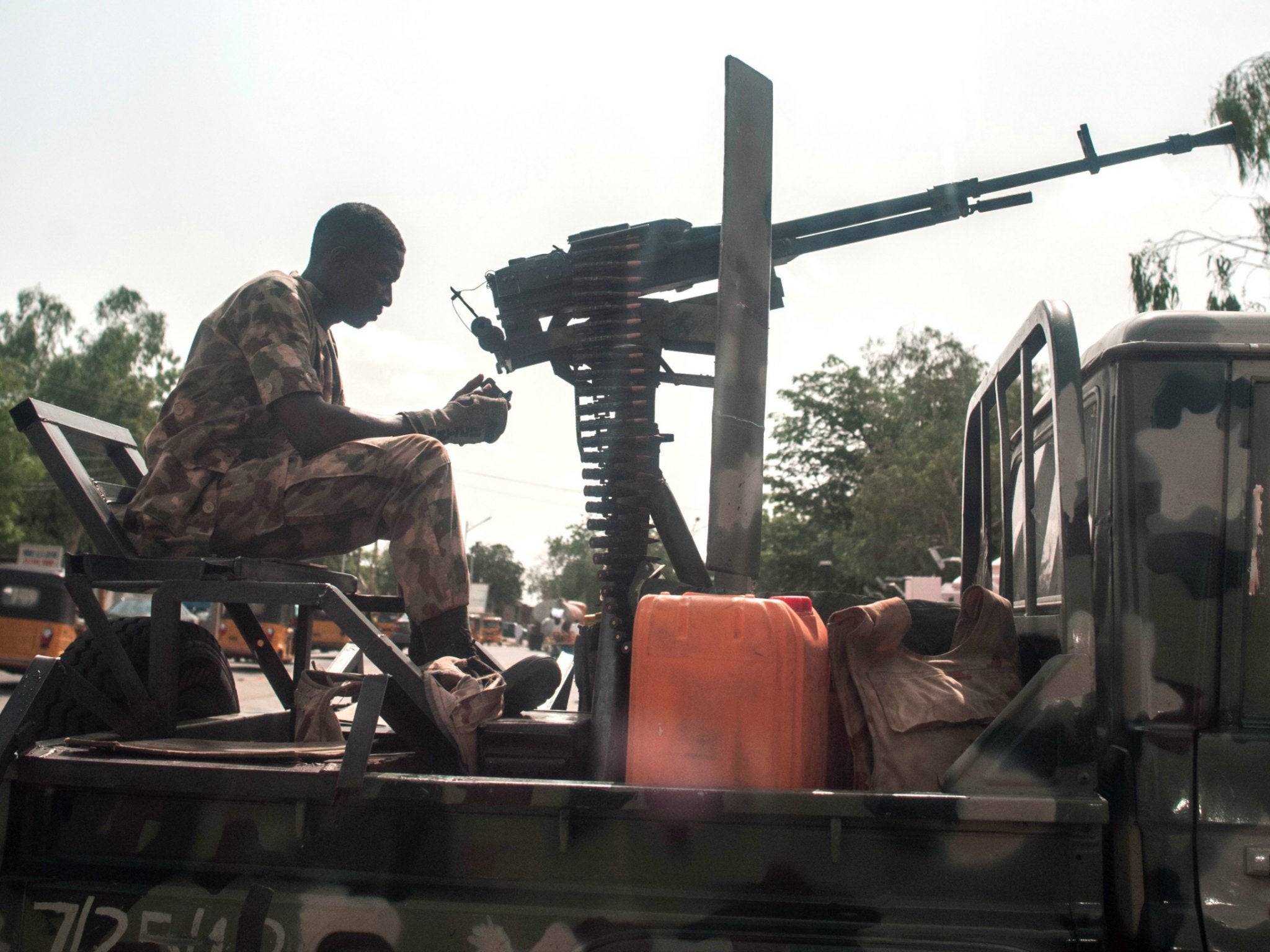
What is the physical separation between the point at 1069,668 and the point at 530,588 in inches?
5593

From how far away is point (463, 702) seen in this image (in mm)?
2912

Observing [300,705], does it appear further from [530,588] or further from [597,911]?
[530,588]

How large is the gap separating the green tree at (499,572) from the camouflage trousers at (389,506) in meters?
107

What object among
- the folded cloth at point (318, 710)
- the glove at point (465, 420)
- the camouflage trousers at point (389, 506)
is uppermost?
the glove at point (465, 420)

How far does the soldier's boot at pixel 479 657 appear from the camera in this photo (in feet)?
10.2

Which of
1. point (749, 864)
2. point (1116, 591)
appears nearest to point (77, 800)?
point (749, 864)

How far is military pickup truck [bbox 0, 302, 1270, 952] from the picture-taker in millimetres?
2270

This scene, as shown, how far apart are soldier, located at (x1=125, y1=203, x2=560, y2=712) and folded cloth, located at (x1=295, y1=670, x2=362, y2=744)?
25 cm

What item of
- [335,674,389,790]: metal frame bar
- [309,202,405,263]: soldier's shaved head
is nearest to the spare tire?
[335,674,389,790]: metal frame bar

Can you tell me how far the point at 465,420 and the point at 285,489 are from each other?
0.65 m

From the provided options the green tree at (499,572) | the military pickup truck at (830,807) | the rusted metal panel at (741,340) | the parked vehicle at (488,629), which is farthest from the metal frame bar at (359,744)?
the green tree at (499,572)

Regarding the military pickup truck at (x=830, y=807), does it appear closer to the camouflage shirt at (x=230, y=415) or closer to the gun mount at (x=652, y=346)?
the camouflage shirt at (x=230, y=415)

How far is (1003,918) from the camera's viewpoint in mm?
2246

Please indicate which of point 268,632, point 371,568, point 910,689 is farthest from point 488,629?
point 910,689
